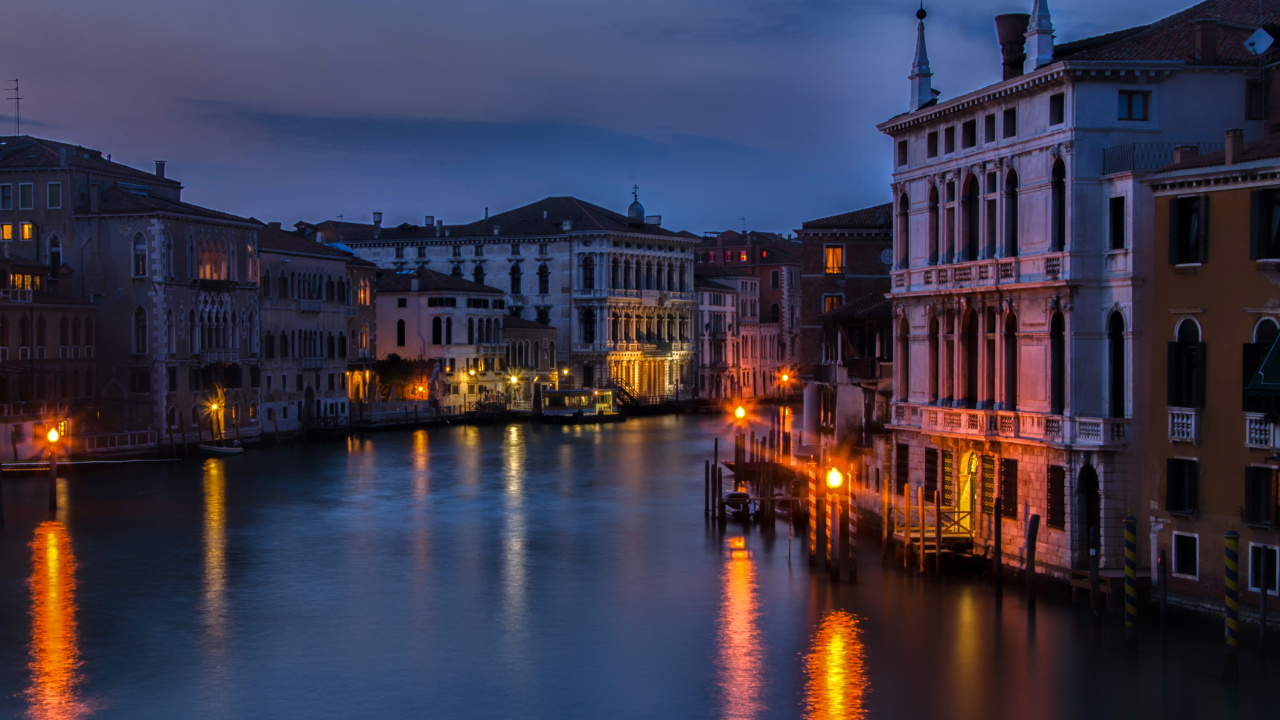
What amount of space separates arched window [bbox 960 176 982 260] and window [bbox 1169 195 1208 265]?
4418 millimetres

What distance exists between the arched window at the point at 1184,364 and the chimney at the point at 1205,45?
3.89m

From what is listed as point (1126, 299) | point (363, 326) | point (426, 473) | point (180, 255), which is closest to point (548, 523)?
point (426, 473)

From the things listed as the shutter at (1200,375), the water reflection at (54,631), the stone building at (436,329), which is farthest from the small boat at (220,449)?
the shutter at (1200,375)

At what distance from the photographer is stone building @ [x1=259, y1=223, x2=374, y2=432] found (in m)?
50.2

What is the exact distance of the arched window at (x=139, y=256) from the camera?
4300cm

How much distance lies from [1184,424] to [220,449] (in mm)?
31940

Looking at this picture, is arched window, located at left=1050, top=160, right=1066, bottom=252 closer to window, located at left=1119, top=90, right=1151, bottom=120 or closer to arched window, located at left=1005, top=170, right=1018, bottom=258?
window, located at left=1119, top=90, right=1151, bottom=120

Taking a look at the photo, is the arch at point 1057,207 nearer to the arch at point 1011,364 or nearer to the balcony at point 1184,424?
the arch at point 1011,364

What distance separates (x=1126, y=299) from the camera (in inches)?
738

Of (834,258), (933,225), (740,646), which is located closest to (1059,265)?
(933,225)

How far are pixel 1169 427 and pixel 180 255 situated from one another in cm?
3312

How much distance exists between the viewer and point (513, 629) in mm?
19422

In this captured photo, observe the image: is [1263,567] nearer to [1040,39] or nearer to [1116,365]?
[1116,365]

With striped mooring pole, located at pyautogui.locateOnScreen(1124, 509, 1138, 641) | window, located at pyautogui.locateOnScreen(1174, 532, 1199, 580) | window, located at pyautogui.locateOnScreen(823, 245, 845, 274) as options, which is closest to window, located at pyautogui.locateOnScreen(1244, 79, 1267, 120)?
window, located at pyautogui.locateOnScreen(1174, 532, 1199, 580)
